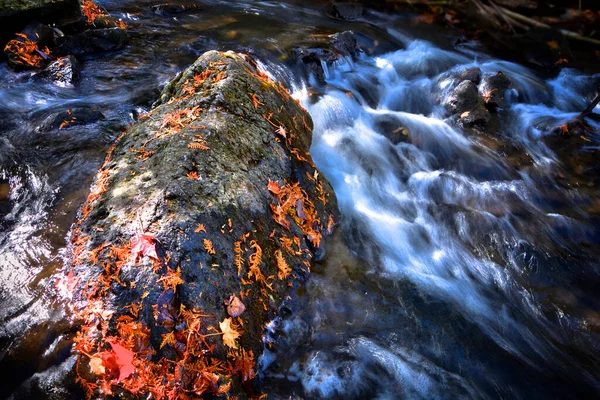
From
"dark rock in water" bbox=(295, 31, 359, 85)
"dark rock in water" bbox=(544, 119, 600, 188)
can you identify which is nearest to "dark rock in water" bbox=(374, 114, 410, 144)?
"dark rock in water" bbox=(295, 31, 359, 85)

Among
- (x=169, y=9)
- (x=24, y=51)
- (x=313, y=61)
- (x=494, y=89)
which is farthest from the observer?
(x=169, y=9)

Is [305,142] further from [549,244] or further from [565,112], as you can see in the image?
[565,112]

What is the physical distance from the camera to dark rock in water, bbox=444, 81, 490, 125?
25.9 feet

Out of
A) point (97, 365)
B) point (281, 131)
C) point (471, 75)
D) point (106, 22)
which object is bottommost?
point (471, 75)

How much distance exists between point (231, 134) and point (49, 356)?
236 centimetres

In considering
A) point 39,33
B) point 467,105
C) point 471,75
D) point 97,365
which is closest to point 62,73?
point 39,33

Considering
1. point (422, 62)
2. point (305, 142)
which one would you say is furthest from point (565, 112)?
point (305, 142)

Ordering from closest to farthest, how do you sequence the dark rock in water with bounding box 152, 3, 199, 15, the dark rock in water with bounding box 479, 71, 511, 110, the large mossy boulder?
the large mossy boulder
the dark rock in water with bounding box 479, 71, 511, 110
the dark rock in water with bounding box 152, 3, 199, 15

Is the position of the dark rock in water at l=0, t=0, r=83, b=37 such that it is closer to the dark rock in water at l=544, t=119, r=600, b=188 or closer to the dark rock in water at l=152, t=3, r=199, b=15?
the dark rock in water at l=152, t=3, r=199, b=15

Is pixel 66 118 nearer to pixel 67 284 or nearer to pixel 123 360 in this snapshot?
pixel 67 284

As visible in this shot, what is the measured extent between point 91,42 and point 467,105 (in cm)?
769

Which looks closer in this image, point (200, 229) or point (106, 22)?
point (200, 229)

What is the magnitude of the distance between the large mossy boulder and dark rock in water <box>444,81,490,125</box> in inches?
198

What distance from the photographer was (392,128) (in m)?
7.54
